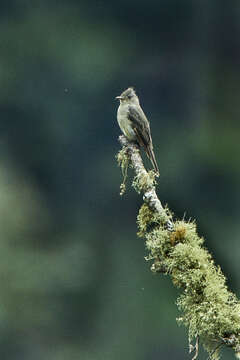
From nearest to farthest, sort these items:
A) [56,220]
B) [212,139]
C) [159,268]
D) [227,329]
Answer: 1. [227,329]
2. [159,268]
3. [212,139]
4. [56,220]

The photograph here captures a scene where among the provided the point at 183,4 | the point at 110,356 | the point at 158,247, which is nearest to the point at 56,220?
the point at 110,356

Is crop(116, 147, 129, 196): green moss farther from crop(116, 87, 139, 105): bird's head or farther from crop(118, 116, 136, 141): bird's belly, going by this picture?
crop(116, 87, 139, 105): bird's head

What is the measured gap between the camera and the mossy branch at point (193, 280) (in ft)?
4.94

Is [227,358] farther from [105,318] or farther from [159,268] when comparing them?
[159,268]

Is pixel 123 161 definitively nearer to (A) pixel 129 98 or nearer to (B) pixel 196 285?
(B) pixel 196 285

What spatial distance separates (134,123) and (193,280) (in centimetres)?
158

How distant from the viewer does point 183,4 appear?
35.8ft

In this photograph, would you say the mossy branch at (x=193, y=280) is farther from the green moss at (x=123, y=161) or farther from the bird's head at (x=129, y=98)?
the bird's head at (x=129, y=98)

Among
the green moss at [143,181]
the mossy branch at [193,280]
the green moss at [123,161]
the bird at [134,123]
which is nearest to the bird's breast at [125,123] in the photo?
the bird at [134,123]

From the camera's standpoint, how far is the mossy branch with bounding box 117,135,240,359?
59.3 inches

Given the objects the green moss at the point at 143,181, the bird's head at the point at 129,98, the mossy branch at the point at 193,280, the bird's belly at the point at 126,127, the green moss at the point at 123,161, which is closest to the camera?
the mossy branch at the point at 193,280

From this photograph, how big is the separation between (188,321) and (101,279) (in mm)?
7962

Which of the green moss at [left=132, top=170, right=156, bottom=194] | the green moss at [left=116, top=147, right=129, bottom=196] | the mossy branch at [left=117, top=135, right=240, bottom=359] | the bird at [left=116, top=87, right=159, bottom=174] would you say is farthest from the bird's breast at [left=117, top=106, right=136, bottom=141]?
the mossy branch at [left=117, top=135, right=240, bottom=359]

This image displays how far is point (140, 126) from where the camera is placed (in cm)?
304
